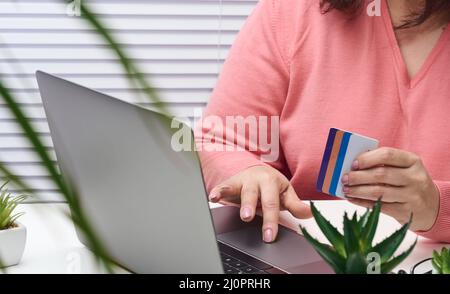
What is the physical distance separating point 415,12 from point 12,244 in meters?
0.89

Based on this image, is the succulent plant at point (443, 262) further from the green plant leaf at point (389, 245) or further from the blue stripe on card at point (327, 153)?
the blue stripe on card at point (327, 153)

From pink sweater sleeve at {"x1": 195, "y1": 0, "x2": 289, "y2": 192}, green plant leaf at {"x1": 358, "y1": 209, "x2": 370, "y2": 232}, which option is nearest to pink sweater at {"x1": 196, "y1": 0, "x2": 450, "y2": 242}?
pink sweater sleeve at {"x1": 195, "y1": 0, "x2": 289, "y2": 192}

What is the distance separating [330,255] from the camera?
0.54m

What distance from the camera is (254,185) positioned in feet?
3.17

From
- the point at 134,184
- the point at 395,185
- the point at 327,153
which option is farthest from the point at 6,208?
the point at 395,185

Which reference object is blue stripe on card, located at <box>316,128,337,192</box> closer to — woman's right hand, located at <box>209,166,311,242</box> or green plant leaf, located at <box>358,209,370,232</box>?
woman's right hand, located at <box>209,166,311,242</box>

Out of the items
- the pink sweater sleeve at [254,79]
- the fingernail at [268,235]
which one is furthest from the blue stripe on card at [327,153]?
the pink sweater sleeve at [254,79]

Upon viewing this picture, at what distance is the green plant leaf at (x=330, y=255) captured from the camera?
1.75 feet

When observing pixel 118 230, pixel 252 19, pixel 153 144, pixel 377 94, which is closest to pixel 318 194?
pixel 377 94

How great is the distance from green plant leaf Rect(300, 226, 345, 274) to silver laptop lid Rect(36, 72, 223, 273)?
0.28 ft

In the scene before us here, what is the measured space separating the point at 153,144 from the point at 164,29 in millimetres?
1387

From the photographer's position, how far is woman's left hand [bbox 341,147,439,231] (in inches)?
34.5
